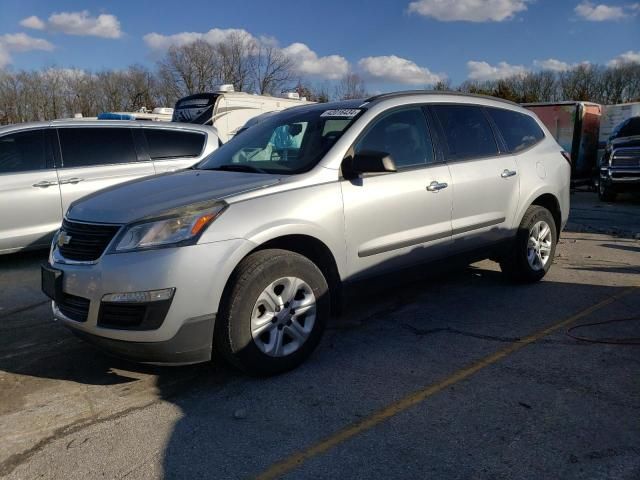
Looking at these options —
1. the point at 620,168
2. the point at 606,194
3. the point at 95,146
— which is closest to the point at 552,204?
the point at 95,146

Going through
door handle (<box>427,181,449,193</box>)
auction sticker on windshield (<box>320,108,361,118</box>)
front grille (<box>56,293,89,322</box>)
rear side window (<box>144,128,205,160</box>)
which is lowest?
front grille (<box>56,293,89,322</box>)

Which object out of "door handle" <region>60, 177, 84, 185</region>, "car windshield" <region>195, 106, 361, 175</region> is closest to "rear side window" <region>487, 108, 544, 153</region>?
"car windshield" <region>195, 106, 361, 175</region>

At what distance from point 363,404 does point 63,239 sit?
221 cm

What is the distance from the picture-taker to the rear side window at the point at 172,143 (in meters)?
8.13

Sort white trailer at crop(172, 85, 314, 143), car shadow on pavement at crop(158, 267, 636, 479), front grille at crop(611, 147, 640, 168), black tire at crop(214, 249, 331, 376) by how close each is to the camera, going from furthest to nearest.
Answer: white trailer at crop(172, 85, 314, 143)
front grille at crop(611, 147, 640, 168)
black tire at crop(214, 249, 331, 376)
car shadow on pavement at crop(158, 267, 636, 479)

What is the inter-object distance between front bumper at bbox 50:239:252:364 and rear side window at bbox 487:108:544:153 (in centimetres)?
320

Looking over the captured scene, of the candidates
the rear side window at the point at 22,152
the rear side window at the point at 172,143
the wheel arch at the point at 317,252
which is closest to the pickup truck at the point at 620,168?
the rear side window at the point at 172,143

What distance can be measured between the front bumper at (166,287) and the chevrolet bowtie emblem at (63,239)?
0.35m

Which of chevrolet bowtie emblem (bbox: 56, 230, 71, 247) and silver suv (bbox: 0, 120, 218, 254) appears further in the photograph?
silver suv (bbox: 0, 120, 218, 254)

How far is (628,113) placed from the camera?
21.0 metres

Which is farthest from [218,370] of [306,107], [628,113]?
[628,113]

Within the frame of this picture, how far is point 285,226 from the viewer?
3.56 metres

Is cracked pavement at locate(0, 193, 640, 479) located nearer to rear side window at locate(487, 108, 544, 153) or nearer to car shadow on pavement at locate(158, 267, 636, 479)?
car shadow on pavement at locate(158, 267, 636, 479)

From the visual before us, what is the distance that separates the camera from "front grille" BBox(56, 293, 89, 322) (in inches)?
132
